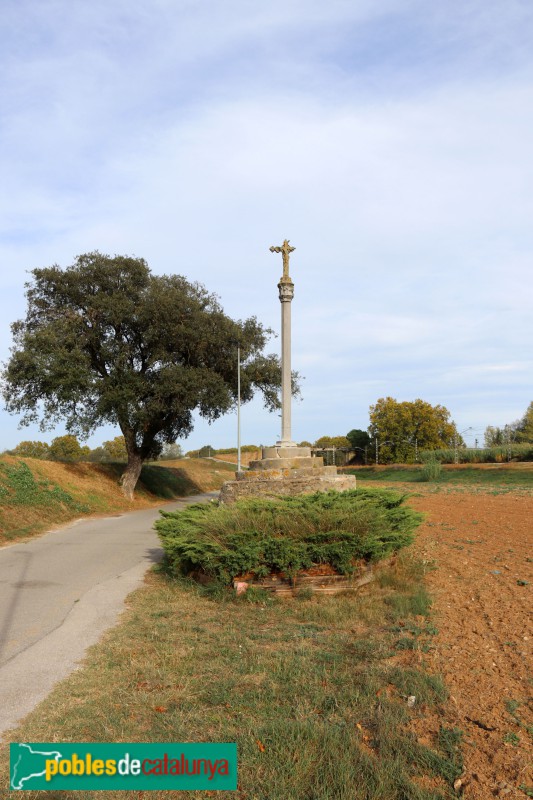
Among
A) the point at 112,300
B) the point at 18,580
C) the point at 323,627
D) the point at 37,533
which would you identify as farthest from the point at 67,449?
the point at 323,627

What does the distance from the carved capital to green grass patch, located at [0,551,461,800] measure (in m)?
9.04

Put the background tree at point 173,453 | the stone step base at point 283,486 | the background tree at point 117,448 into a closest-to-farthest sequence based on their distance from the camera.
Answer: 1. the stone step base at point 283,486
2. the background tree at point 117,448
3. the background tree at point 173,453

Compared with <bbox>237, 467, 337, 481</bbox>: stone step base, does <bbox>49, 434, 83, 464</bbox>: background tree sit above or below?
above

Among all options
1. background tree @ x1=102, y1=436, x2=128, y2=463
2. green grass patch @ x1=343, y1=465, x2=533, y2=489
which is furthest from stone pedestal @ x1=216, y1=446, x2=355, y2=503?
background tree @ x1=102, y1=436, x2=128, y2=463

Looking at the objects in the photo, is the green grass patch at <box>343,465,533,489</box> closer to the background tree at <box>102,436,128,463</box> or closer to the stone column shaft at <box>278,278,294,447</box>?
the stone column shaft at <box>278,278,294,447</box>

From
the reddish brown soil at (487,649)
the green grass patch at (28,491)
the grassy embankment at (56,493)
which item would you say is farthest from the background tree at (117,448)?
the reddish brown soil at (487,649)

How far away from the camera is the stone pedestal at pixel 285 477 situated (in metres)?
11.8

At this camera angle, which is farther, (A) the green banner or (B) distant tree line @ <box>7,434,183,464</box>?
(B) distant tree line @ <box>7,434,183,464</box>

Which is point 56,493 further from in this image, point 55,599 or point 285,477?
point 55,599

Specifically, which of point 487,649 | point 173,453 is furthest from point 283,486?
point 173,453

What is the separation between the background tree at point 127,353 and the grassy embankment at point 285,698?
17.9 meters

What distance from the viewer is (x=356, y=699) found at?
13.1 feet

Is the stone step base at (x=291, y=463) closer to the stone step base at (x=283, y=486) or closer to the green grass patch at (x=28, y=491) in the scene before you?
the stone step base at (x=283, y=486)

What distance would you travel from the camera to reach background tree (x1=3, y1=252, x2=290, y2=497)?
904 inches
